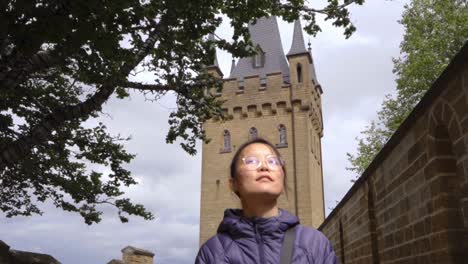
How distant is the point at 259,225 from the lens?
1972 mm

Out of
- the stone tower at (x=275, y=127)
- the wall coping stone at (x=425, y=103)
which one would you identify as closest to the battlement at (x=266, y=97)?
the stone tower at (x=275, y=127)

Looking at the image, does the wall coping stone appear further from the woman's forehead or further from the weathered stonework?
the weathered stonework


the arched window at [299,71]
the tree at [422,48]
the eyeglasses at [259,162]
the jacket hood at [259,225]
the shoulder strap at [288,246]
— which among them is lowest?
the shoulder strap at [288,246]

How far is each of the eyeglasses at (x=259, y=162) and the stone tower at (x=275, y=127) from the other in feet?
98.6

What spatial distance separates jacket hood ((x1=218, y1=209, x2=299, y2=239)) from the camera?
6.42ft

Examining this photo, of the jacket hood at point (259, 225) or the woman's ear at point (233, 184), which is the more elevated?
the woman's ear at point (233, 184)

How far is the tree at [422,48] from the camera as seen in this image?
18203 millimetres

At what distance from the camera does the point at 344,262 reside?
29.8 ft

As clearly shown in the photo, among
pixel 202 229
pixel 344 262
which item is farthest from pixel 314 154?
pixel 344 262

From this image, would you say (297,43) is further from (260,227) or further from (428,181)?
(260,227)

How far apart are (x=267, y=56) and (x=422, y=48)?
70.0 feet

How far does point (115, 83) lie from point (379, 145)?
639 inches

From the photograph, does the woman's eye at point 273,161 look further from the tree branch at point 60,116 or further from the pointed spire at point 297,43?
the pointed spire at point 297,43

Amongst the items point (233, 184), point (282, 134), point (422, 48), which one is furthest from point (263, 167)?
point (282, 134)
